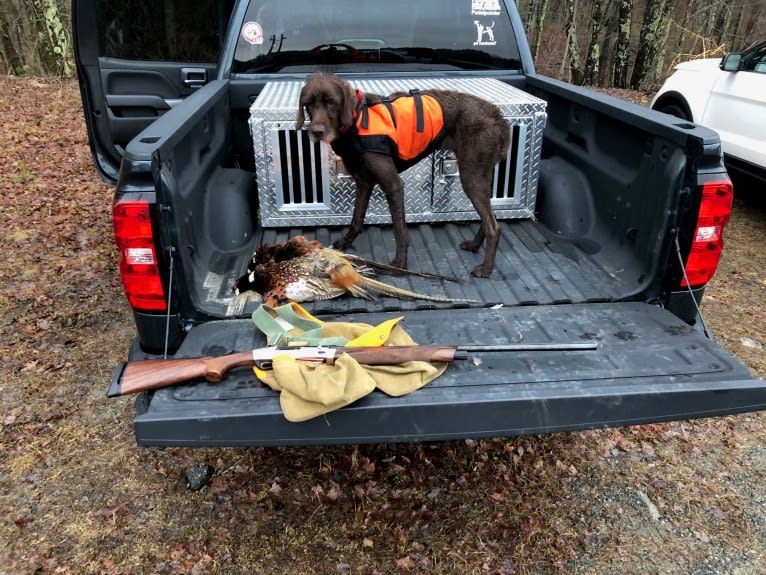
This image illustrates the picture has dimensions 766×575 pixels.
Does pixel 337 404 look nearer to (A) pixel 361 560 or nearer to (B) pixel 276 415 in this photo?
(B) pixel 276 415

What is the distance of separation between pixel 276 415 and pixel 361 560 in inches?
42.0

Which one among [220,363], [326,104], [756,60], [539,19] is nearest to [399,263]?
[326,104]

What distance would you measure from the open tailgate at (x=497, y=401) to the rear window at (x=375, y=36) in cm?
294

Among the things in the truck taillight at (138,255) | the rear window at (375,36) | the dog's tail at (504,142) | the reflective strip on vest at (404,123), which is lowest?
the truck taillight at (138,255)

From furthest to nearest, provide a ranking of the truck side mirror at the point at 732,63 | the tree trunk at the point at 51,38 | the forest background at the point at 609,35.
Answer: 1. the forest background at the point at 609,35
2. the tree trunk at the point at 51,38
3. the truck side mirror at the point at 732,63

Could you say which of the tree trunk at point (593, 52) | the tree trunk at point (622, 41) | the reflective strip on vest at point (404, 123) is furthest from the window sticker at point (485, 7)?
the tree trunk at point (593, 52)

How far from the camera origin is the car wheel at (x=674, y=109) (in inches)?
282

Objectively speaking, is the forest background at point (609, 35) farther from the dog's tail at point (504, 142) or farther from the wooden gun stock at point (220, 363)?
the wooden gun stock at point (220, 363)

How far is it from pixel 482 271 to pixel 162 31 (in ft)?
12.2

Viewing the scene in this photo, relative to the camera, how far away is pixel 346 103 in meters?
3.00

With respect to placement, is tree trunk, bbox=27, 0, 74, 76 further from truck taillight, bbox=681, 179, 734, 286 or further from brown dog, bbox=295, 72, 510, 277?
truck taillight, bbox=681, 179, 734, 286

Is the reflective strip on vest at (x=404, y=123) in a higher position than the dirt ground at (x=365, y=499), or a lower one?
higher

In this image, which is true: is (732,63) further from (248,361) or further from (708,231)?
(248,361)

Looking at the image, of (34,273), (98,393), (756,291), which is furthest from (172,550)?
(756,291)
